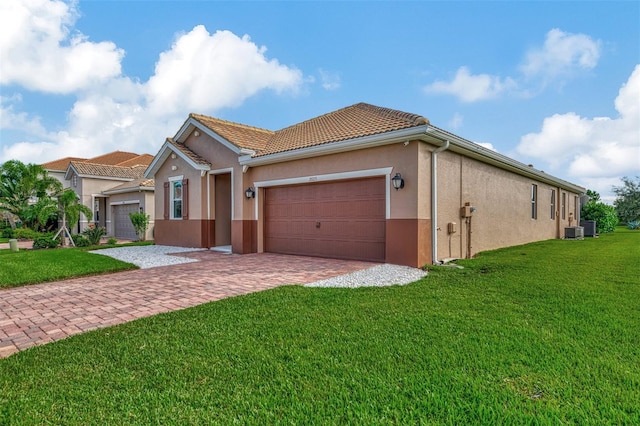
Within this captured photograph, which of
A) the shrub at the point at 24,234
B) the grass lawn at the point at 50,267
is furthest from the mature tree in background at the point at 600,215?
the shrub at the point at 24,234

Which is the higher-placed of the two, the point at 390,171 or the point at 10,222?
the point at 390,171

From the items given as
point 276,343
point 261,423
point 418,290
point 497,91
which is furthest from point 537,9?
point 261,423

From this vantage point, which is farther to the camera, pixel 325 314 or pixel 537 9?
pixel 537 9

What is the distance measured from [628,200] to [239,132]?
140 ft

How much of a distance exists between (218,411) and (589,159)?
24.2 meters

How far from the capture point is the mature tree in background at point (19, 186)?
23.5m

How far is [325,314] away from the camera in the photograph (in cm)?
495

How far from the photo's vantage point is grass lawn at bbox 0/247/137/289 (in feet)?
26.7

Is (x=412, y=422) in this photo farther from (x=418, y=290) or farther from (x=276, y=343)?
(x=418, y=290)

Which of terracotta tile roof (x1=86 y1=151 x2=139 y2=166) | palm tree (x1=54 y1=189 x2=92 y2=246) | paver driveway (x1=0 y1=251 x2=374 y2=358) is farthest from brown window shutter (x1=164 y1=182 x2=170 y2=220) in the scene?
terracotta tile roof (x1=86 y1=151 x2=139 y2=166)

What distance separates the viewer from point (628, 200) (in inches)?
1444

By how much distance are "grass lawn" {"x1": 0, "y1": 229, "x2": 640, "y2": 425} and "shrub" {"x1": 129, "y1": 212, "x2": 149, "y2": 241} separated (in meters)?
15.6

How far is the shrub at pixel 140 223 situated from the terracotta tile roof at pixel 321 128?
751 cm

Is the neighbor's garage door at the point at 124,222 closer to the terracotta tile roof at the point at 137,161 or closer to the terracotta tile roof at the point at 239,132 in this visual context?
the terracotta tile roof at the point at 239,132
